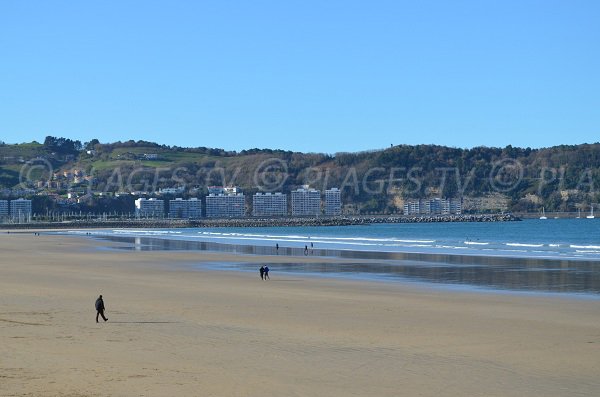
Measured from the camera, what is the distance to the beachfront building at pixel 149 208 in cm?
18638

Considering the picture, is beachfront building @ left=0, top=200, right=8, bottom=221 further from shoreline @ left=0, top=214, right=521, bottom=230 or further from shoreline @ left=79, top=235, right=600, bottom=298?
shoreline @ left=79, top=235, right=600, bottom=298

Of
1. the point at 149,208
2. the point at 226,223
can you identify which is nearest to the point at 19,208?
the point at 149,208

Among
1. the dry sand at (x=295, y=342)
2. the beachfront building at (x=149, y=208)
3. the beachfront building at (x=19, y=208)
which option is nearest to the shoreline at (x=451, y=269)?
the dry sand at (x=295, y=342)

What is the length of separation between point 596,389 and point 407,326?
6380mm

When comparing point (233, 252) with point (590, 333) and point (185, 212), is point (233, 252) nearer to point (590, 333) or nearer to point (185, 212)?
point (590, 333)

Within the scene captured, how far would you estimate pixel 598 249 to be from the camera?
5309 centimetres

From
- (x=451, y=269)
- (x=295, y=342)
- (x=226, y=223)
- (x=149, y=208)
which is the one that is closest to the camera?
(x=295, y=342)

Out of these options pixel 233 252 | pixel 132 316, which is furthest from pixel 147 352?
pixel 233 252

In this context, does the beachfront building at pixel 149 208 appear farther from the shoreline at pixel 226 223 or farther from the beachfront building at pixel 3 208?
the shoreline at pixel 226 223

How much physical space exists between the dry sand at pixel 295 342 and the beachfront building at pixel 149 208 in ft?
528

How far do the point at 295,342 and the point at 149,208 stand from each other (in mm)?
176543

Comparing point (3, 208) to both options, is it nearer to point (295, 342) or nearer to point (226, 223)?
point (226, 223)

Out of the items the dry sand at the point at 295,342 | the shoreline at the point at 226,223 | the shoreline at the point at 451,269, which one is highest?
the dry sand at the point at 295,342

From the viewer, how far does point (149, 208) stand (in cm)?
18988
